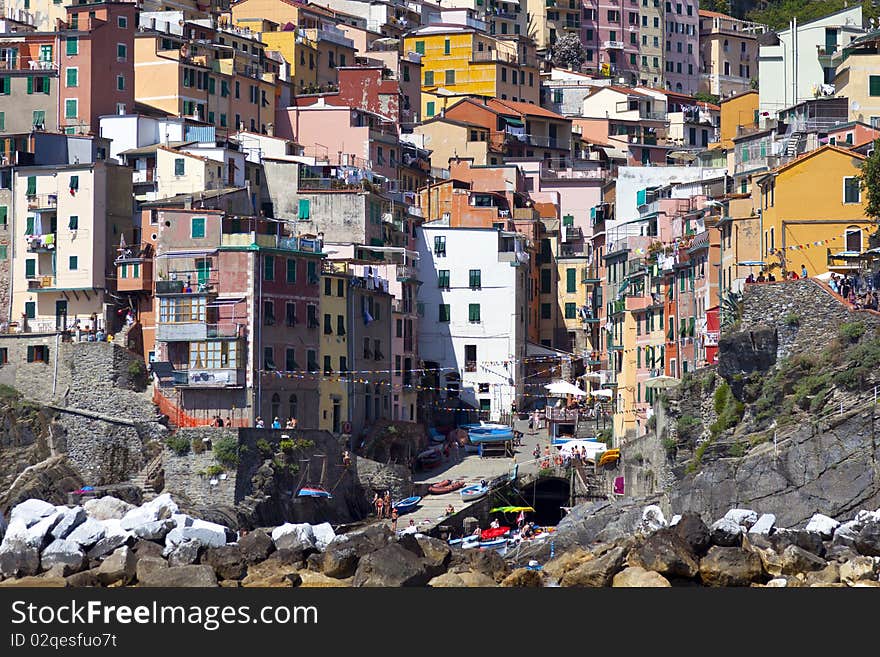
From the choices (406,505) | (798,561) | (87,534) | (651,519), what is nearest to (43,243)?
(406,505)

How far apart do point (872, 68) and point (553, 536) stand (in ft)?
119

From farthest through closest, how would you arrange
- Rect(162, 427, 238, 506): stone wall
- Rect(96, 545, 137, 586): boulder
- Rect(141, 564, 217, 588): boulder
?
1. Rect(162, 427, 238, 506): stone wall
2. Rect(96, 545, 137, 586): boulder
3. Rect(141, 564, 217, 588): boulder

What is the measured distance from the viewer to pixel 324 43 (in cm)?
15250

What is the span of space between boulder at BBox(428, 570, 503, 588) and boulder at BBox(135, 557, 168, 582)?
371 inches

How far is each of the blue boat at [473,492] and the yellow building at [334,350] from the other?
617cm

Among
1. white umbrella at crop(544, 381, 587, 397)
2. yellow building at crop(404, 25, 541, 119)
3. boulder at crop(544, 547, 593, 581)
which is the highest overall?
yellow building at crop(404, 25, 541, 119)

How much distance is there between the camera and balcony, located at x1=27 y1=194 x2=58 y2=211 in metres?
116

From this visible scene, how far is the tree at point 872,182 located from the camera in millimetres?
99688

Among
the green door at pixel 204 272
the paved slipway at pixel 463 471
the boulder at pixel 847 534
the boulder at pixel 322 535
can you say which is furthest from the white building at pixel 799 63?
the boulder at pixel 322 535

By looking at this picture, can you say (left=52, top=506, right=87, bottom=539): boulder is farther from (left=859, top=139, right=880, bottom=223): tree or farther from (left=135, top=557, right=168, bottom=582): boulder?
(left=859, top=139, right=880, bottom=223): tree

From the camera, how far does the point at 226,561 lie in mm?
81375

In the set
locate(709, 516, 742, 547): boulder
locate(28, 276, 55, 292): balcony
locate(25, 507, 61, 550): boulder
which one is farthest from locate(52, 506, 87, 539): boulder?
locate(28, 276, 55, 292): balcony

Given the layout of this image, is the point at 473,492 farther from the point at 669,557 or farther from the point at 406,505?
the point at 669,557

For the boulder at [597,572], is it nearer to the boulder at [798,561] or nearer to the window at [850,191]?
the boulder at [798,561]
